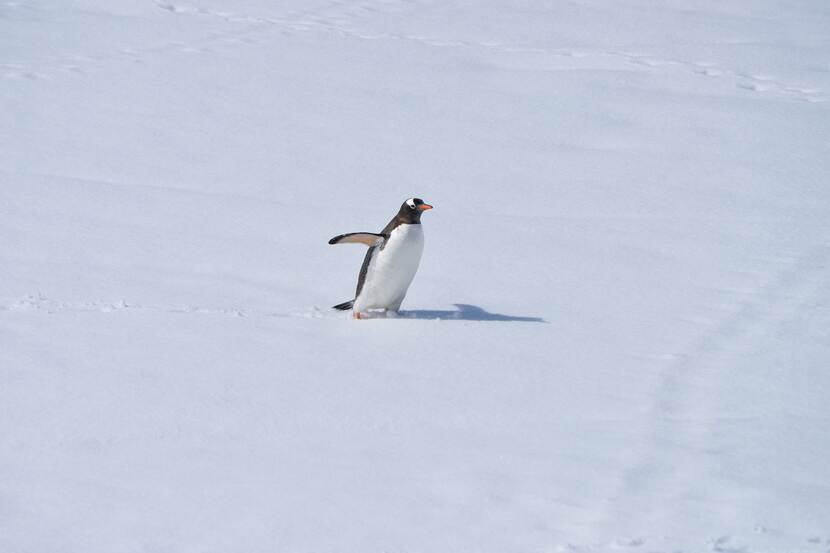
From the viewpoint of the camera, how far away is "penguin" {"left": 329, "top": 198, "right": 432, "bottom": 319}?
443cm

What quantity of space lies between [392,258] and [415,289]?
0.79m

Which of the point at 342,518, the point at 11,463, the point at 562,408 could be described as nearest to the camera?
the point at 342,518

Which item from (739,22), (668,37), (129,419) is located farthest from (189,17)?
(129,419)

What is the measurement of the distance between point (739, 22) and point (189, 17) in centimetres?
572

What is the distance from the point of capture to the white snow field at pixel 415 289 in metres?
2.94

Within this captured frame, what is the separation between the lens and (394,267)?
4.44 metres

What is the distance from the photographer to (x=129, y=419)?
337 cm

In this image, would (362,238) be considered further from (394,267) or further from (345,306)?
(345,306)

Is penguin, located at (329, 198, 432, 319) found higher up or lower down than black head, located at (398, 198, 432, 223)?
lower down

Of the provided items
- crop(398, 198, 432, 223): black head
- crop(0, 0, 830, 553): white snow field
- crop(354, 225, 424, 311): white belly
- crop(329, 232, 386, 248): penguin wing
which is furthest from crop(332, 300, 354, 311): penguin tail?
crop(398, 198, 432, 223): black head

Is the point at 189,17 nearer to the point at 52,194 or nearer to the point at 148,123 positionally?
the point at 148,123

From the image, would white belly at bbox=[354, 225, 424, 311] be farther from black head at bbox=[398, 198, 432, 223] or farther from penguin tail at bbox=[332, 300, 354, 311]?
penguin tail at bbox=[332, 300, 354, 311]

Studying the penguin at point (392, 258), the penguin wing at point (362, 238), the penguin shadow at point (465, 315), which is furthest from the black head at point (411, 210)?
the penguin shadow at point (465, 315)

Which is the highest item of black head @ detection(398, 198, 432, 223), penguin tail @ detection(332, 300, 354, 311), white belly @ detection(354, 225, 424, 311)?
black head @ detection(398, 198, 432, 223)
